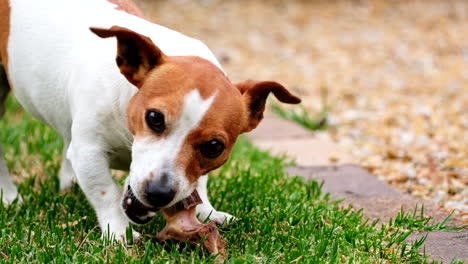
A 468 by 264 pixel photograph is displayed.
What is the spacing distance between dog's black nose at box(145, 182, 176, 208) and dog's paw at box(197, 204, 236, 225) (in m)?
0.69

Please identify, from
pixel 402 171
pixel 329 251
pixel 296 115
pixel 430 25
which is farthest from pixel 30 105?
pixel 430 25

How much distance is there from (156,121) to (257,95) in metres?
0.54

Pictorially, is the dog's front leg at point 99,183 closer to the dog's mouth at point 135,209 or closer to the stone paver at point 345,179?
the dog's mouth at point 135,209

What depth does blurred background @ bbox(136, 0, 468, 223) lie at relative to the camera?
5.05 metres

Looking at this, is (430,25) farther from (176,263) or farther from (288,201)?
(176,263)

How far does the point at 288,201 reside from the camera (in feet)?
12.2

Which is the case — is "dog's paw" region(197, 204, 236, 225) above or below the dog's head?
below

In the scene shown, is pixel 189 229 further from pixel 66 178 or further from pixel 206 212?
pixel 66 178

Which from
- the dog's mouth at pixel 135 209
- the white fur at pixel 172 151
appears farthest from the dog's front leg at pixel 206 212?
the white fur at pixel 172 151

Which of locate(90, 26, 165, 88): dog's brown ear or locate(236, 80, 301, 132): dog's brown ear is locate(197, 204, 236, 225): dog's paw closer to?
locate(236, 80, 301, 132): dog's brown ear

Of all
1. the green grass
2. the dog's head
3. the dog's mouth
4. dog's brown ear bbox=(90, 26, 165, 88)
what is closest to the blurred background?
the green grass

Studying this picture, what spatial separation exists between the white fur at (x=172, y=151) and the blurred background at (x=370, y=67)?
1.72 metres

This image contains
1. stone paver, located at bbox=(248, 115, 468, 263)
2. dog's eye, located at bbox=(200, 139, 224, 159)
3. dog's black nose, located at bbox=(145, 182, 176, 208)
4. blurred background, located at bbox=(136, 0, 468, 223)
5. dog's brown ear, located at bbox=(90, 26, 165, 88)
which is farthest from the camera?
blurred background, located at bbox=(136, 0, 468, 223)

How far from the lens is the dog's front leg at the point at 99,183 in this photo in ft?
10.3
